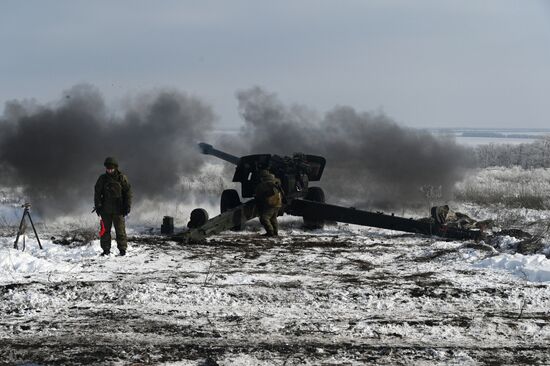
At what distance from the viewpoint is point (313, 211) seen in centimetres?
1359

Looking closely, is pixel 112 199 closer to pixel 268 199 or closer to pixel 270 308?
pixel 268 199

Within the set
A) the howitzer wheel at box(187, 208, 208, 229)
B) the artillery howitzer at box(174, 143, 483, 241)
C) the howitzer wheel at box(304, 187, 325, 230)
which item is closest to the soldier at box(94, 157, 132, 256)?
the artillery howitzer at box(174, 143, 483, 241)

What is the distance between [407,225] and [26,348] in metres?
8.98

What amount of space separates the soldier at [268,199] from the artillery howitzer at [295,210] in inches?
8.9

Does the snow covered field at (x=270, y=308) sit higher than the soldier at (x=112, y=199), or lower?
lower

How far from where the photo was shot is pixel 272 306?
21.0 feet

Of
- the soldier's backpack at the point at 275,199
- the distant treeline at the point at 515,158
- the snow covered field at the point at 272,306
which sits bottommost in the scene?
the snow covered field at the point at 272,306

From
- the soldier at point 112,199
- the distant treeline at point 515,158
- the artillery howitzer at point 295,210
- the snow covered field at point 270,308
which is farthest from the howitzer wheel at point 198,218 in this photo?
the distant treeline at point 515,158

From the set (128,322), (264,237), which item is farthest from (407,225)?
(128,322)

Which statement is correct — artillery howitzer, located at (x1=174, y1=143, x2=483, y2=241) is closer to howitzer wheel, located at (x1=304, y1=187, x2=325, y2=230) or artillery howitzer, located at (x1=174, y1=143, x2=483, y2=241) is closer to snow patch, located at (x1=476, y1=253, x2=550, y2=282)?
howitzer wheel, located at (x1=304, y1=187, x2=325, y2=230)

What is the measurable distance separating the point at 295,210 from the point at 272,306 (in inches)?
293

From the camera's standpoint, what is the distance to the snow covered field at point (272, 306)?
16.3 feet

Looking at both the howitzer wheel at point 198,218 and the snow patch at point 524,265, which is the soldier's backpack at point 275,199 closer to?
the howitzer wheel at point 198,218

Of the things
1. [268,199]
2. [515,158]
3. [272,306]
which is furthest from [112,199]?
[515,158]
